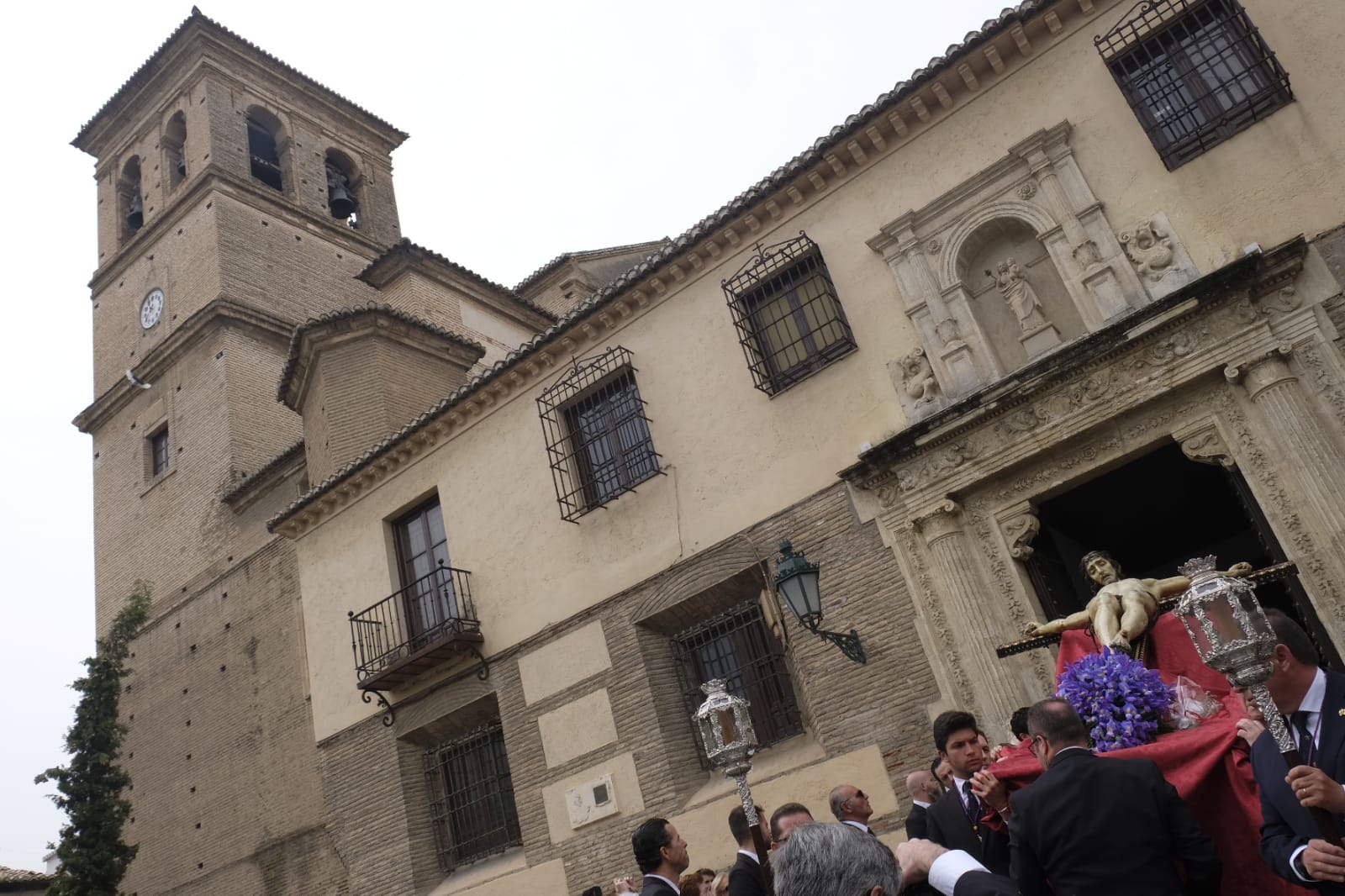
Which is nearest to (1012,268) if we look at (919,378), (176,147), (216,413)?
(919,378)

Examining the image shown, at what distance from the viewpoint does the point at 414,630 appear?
41.5 feet

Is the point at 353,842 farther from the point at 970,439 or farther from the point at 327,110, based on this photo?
the point at 327,110

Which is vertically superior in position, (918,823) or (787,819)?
(787,819)

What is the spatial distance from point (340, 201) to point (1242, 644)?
2631 cm

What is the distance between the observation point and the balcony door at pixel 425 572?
40.5 feet

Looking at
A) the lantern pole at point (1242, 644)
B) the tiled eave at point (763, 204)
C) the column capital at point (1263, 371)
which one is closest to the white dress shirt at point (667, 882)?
the lantern pole at point (1242, 644)

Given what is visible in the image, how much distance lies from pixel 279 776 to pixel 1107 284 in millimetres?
12494

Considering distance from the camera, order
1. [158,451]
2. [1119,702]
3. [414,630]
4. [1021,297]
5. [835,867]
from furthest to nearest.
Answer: [158,451], [414,630], [1021,297], [1119,702], [835,867]

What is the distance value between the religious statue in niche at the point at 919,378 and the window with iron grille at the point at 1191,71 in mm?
→ 2613

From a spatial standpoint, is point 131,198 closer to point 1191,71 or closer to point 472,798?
point 472,798

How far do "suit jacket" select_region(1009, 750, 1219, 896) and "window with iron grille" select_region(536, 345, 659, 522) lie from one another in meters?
7.85

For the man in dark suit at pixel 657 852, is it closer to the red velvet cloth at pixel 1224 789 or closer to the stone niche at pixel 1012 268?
the red velvet cloth at pixel 1224 789

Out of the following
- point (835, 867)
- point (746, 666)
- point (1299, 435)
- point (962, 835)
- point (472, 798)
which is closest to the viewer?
point (835, 867)

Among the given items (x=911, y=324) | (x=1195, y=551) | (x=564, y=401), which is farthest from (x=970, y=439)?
(x=1195, y=551)
